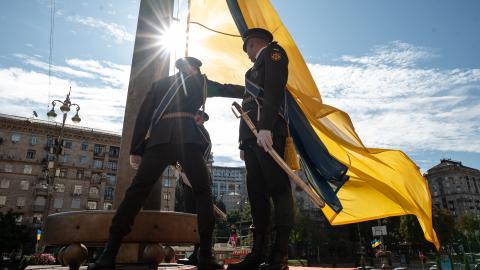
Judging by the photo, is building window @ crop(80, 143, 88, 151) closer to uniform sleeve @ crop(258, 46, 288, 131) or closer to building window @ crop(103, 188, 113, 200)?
building window @ crop(103, 188, 113, 200)

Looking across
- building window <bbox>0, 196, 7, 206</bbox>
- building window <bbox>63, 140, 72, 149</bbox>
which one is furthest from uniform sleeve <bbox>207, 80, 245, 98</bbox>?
building window <bbox>63, 140, 72, 149</bbox>

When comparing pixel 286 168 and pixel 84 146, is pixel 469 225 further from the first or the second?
pixel 286 168

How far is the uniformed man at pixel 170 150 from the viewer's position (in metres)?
3.11

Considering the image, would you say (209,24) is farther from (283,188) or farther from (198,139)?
(283,188)

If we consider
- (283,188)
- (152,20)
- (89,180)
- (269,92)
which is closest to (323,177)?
(283,188)

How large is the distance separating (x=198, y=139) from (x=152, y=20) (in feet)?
9.42

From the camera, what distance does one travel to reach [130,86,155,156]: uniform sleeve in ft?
11.8

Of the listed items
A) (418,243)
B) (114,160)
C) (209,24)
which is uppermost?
(114,160)

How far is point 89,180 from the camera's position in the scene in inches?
2175

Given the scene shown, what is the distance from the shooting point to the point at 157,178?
3.34 metres

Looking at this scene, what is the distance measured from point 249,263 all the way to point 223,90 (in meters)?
2.10

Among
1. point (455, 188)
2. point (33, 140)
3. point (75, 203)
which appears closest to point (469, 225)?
point (455, 188)

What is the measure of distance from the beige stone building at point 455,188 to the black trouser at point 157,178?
331ft

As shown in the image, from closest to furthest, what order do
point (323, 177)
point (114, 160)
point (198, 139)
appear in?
point (198, 139) → point (323, 177) → point (114, 160)
